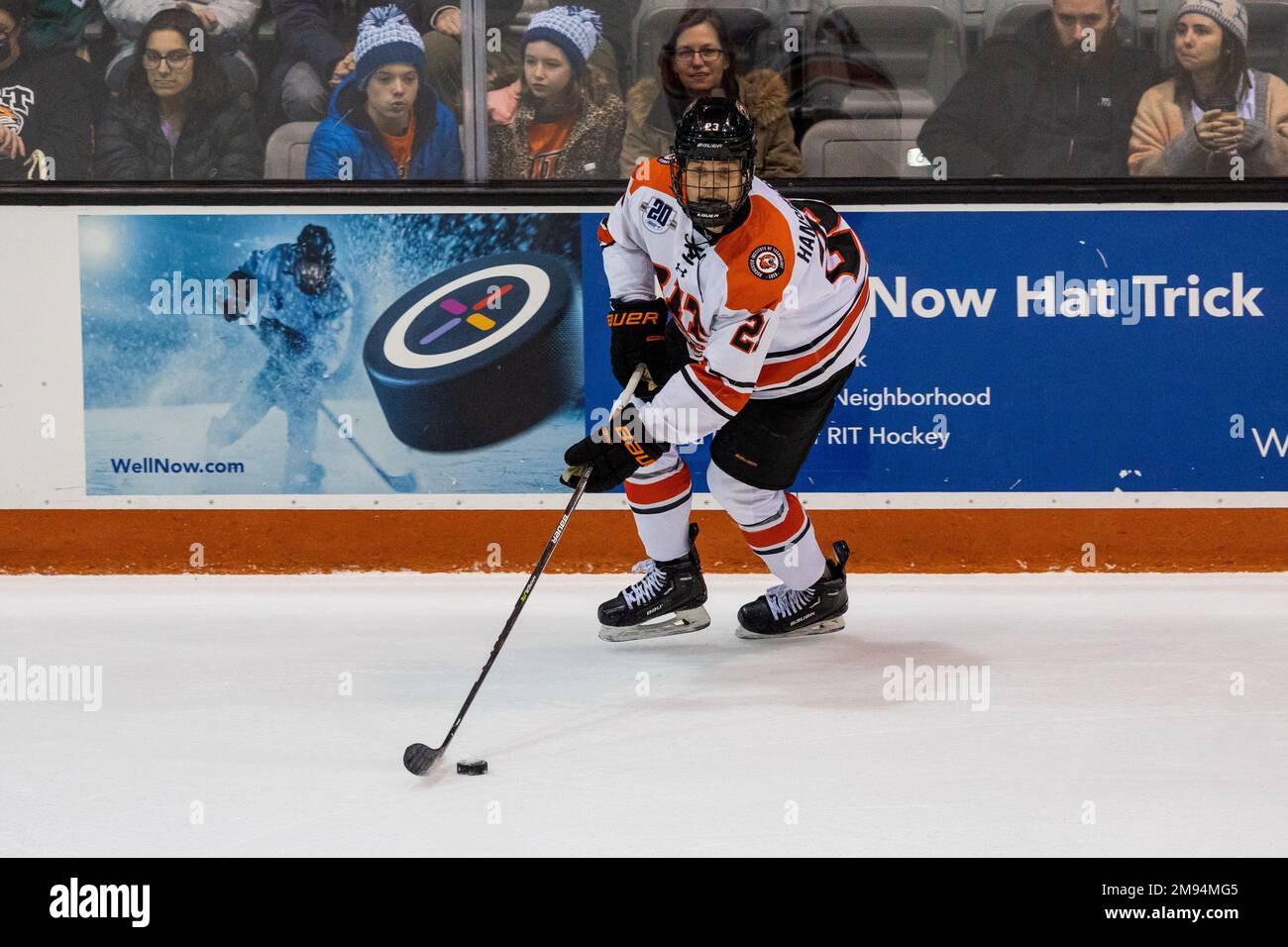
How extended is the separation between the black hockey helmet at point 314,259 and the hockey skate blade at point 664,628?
4.46 feet

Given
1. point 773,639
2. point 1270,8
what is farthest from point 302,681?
point 1270,8

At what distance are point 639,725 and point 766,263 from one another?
0.94m

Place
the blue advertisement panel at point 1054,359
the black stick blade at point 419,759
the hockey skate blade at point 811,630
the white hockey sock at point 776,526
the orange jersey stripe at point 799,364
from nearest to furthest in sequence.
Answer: the black stick blade at point 419,759
the orange jersey stripe at point 799,364
the white hockey sock at point 776,526
the hockey skate blade at point 811,630
the blue advertisement panel at point 1054,359

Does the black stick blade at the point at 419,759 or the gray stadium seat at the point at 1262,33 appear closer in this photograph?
the black stick blade at the point at 419,759

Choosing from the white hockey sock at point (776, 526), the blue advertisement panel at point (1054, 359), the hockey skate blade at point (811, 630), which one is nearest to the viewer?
the white hockey sock at point (776, 526)

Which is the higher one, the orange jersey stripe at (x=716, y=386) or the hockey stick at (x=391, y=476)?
the orange jersey stripe at (x=716, y=386)

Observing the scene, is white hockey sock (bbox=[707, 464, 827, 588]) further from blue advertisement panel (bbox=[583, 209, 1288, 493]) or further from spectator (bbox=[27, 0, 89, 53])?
spectator (bbox=[27, 0, 89, 53])

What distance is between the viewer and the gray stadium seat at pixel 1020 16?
385cm

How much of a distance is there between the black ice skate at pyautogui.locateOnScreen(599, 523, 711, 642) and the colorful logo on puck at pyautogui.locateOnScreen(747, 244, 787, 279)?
73 centimetres

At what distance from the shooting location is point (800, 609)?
321 cm

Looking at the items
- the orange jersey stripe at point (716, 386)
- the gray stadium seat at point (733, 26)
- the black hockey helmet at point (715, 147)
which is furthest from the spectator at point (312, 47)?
the orange jersey stripe at point (716, 386)

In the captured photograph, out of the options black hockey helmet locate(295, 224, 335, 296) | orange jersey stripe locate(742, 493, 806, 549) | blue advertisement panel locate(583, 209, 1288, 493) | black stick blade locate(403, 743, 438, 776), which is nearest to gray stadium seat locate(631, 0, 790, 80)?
blue advertisement panel locate(583, 209, 1288, 493)

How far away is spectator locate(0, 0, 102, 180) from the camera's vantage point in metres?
3.87

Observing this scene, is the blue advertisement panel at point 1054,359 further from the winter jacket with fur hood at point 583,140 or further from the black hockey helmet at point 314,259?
the black hockey helmet at point 314,259
